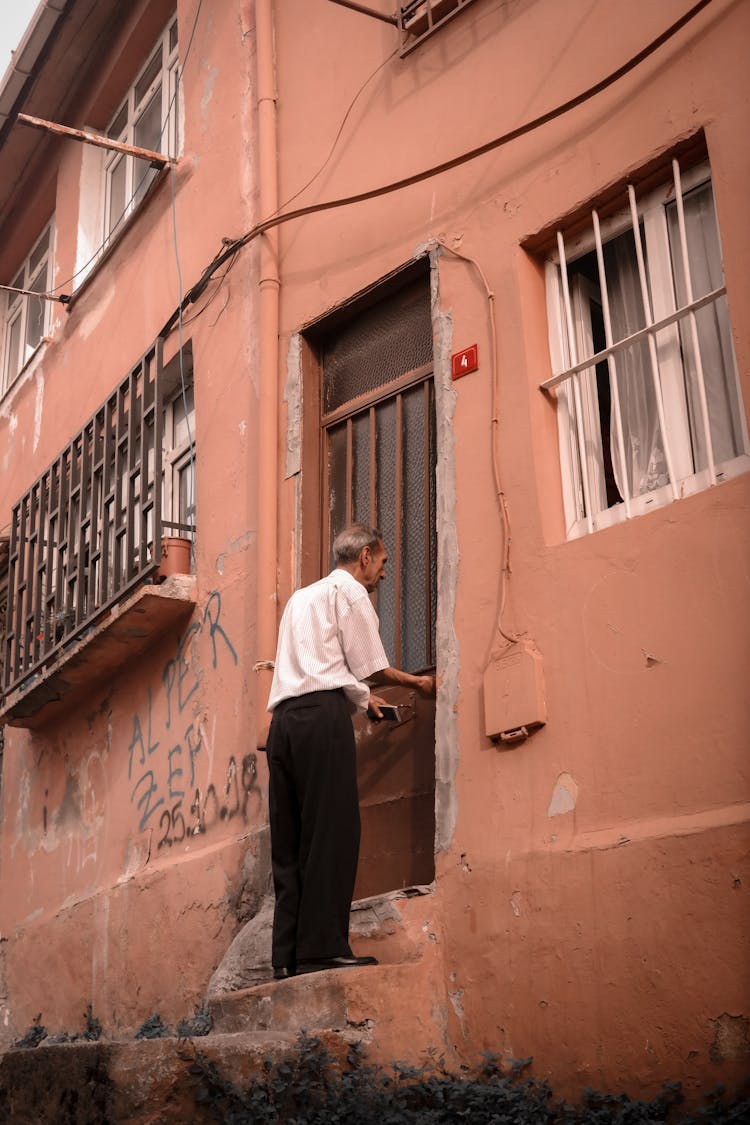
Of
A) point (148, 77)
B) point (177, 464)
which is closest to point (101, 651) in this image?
point (177, 464)

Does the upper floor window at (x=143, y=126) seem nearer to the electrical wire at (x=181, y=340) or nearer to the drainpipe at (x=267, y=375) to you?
the electrical wire at (x=181, y=340)

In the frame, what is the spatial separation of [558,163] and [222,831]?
3.60 m

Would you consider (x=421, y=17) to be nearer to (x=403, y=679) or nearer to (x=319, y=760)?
(x=403, y=679)

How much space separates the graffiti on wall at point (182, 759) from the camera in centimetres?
671

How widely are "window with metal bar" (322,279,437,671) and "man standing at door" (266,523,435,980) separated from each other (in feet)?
2.47

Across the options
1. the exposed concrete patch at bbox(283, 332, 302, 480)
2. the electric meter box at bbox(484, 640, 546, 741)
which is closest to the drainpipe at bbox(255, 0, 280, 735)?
the exposed concrete patch at bbox(283, 332, 302, 480)

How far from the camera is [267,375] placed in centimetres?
698

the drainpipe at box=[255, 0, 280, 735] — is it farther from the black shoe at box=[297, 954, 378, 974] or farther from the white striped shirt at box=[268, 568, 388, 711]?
the black shoe at box=[297, 954, 378, 974]

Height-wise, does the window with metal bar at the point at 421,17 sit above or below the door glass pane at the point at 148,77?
below

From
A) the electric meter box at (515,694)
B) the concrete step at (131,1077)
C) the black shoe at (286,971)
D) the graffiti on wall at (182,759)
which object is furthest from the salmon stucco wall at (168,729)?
the concrete step at (131,1077)

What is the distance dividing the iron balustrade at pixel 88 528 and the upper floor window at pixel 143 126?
1.94 meters

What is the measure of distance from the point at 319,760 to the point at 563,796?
3.10 ft

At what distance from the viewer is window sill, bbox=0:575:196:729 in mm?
7363

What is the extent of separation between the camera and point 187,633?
745cm
